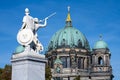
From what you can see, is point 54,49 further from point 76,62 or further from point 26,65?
point 26,65

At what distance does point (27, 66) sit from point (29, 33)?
4.46 feet

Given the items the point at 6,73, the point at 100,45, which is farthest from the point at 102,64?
the point at 6,73

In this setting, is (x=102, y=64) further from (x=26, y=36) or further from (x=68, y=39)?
(x=26, y=36)

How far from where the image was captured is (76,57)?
4724 inches

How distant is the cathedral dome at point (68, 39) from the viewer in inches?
4860

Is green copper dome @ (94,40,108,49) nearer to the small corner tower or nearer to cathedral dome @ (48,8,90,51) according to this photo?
the small corner tower

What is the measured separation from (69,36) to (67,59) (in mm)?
8999

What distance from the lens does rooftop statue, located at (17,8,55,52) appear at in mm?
16797

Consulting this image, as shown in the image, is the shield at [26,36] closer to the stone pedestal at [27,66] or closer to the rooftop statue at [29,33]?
the rooftop statue at [29,33]

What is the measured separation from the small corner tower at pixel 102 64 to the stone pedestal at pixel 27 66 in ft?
326

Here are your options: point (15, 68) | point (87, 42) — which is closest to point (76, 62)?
point (87, 42)

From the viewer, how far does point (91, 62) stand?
122938 mm

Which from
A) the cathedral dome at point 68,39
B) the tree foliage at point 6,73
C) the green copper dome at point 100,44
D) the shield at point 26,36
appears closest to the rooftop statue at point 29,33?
the shield at point 26,36

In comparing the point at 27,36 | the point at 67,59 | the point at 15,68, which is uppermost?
the point at 67,59
